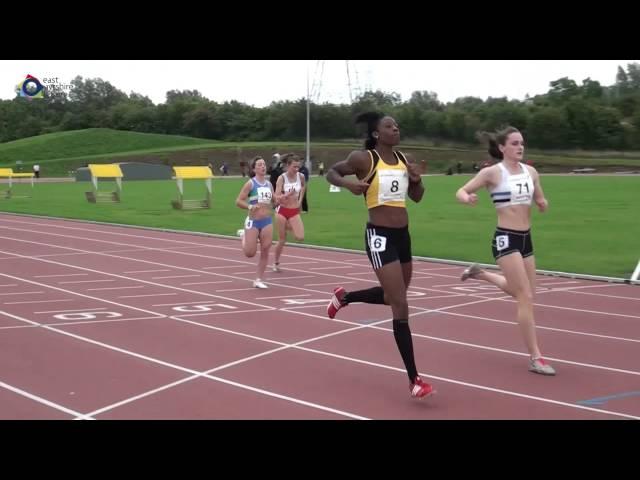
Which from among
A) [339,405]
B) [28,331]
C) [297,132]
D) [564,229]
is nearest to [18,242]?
[28,331]

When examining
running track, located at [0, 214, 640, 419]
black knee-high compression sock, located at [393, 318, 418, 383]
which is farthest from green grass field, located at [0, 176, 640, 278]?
black knee-high compression sock, located at [393, 318, 418, 383]

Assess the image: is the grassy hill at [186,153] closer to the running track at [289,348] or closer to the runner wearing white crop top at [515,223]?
the running track at [289,348]

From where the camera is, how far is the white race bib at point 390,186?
665cm

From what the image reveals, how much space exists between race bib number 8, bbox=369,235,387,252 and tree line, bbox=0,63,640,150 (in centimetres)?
8049

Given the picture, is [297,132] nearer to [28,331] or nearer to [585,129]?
[585,129]

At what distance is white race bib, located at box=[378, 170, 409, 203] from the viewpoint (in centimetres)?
665

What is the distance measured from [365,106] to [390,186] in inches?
3083

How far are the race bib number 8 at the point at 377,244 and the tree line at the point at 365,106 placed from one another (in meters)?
80.5

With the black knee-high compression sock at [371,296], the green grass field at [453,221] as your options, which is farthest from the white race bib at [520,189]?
the green grass field at [453,221]

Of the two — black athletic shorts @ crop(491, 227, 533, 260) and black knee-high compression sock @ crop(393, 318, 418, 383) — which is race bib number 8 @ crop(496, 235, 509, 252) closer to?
black athletic shorts @ crop(491, 227, 533, 260)

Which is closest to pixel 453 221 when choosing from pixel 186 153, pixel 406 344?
pixel 406 344

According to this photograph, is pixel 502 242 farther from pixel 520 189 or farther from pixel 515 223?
pixel 520 189

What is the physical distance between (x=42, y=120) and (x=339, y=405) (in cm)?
11770

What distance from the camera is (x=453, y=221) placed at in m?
24.0
